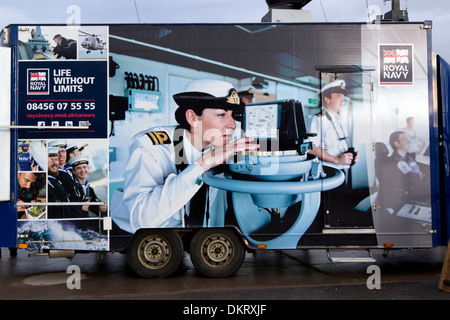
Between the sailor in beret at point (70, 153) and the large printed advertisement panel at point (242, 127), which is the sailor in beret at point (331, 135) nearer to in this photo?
the large printed advertisement panel at point (242, 127)

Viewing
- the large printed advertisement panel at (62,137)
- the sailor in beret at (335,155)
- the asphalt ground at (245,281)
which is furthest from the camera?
the sailor in beret at (335,155)

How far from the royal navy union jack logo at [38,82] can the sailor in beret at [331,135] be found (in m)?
3.90

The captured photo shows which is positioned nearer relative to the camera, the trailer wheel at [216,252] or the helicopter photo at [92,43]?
the helicopter photo at [92,43]

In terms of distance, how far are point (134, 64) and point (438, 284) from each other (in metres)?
5.39

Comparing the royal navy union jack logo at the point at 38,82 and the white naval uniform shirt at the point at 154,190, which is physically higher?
the royal navy union jack logo at the point at 38,82

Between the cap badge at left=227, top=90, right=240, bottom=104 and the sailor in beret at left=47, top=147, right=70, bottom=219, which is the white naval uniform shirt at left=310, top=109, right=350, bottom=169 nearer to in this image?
the cap badge at left=227, top=90, right=240, bottom=104

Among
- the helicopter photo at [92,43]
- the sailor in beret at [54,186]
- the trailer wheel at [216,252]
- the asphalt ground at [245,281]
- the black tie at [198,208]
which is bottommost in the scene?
the asphalt ground at [245,281]

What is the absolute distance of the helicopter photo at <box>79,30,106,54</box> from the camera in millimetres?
7805

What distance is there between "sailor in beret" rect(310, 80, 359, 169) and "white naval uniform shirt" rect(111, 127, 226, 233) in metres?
1.58

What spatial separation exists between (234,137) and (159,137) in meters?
1.09

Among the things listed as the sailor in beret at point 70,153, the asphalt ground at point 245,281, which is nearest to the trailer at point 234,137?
the sailor in beret at point 70,153

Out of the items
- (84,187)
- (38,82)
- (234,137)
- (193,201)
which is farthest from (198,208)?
(38,82)

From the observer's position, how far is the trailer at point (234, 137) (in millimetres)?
7770

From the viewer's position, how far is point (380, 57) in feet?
26.1
